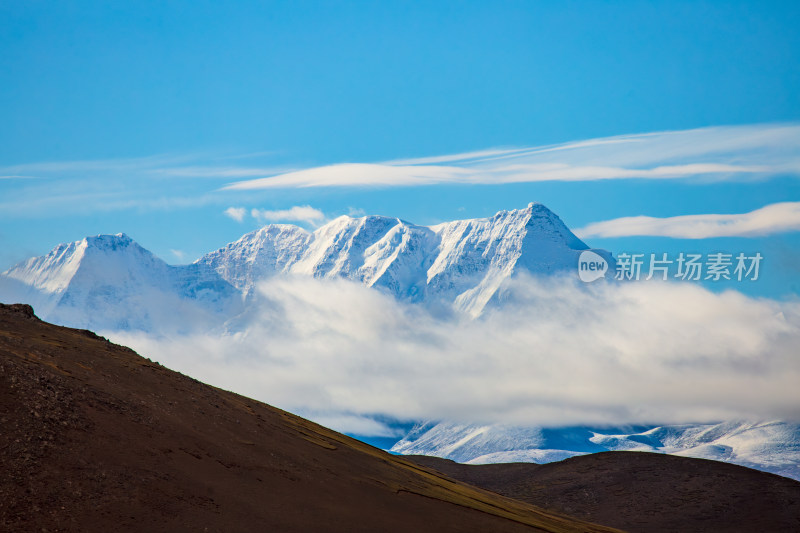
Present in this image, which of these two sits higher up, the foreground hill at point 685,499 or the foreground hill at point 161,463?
the foreground hill at point 685,499

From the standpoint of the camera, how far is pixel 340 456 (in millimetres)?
98000

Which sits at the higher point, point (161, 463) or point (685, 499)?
point (685, 499)

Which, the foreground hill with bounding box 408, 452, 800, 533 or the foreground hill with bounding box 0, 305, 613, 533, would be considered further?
the foreground hill with bounding box 408, 452, 800, 533

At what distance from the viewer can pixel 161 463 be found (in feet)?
225

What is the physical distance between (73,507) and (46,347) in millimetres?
30823

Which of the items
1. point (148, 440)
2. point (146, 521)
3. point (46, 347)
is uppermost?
point (46, 347)

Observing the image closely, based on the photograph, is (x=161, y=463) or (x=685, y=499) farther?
(x=685, y=499)

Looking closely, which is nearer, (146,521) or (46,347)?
(146,521)

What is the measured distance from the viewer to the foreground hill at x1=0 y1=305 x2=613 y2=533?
5850cm

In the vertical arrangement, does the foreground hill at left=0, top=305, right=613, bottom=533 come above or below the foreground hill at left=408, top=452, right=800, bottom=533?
below

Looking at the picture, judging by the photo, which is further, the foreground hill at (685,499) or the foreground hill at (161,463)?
the foreground hill at (685,499)

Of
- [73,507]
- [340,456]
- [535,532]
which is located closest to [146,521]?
[73,507]

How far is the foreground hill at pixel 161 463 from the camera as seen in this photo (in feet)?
192

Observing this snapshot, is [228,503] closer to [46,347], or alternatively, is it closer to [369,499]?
[369,499]
